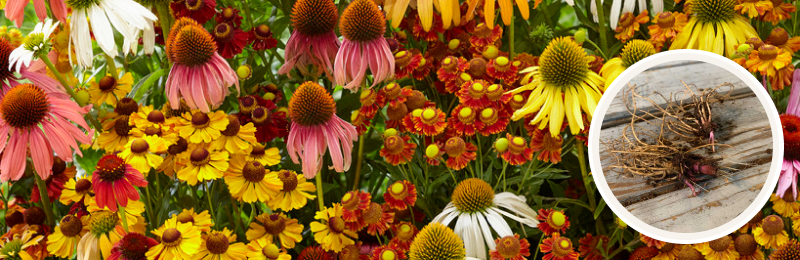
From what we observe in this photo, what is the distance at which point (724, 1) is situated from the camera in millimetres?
967

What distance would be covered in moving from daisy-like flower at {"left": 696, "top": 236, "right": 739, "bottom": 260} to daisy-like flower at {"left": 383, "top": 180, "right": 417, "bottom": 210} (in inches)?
14.6

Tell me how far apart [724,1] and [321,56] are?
0.56 meters

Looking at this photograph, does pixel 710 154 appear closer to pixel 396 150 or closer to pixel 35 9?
pixel 396 150

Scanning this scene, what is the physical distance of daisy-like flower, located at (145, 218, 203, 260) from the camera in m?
0.88

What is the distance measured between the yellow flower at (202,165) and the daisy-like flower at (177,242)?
6 cm

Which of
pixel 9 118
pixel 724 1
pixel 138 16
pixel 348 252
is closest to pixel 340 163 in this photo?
pixel 348 252

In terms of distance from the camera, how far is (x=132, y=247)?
891 millimetres

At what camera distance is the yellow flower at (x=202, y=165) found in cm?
90

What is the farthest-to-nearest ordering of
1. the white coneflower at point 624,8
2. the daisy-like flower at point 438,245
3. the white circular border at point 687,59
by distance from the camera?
the white coneflower at point 624,8 < the daisy-like flower at point 438,245 < the white circular border at point 687,59

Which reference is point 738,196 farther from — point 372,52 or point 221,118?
point 221,118

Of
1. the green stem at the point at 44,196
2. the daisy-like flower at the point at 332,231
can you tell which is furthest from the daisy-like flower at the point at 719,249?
the green stem at the point at 44,196

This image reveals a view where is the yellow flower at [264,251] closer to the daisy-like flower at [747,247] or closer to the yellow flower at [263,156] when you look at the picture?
the yellow flower at [263,156]

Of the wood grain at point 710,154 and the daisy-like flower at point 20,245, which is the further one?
the daisy-like flower at point 20,245

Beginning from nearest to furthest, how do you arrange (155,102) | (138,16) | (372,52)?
(138,16), (372,52), (155,102)
